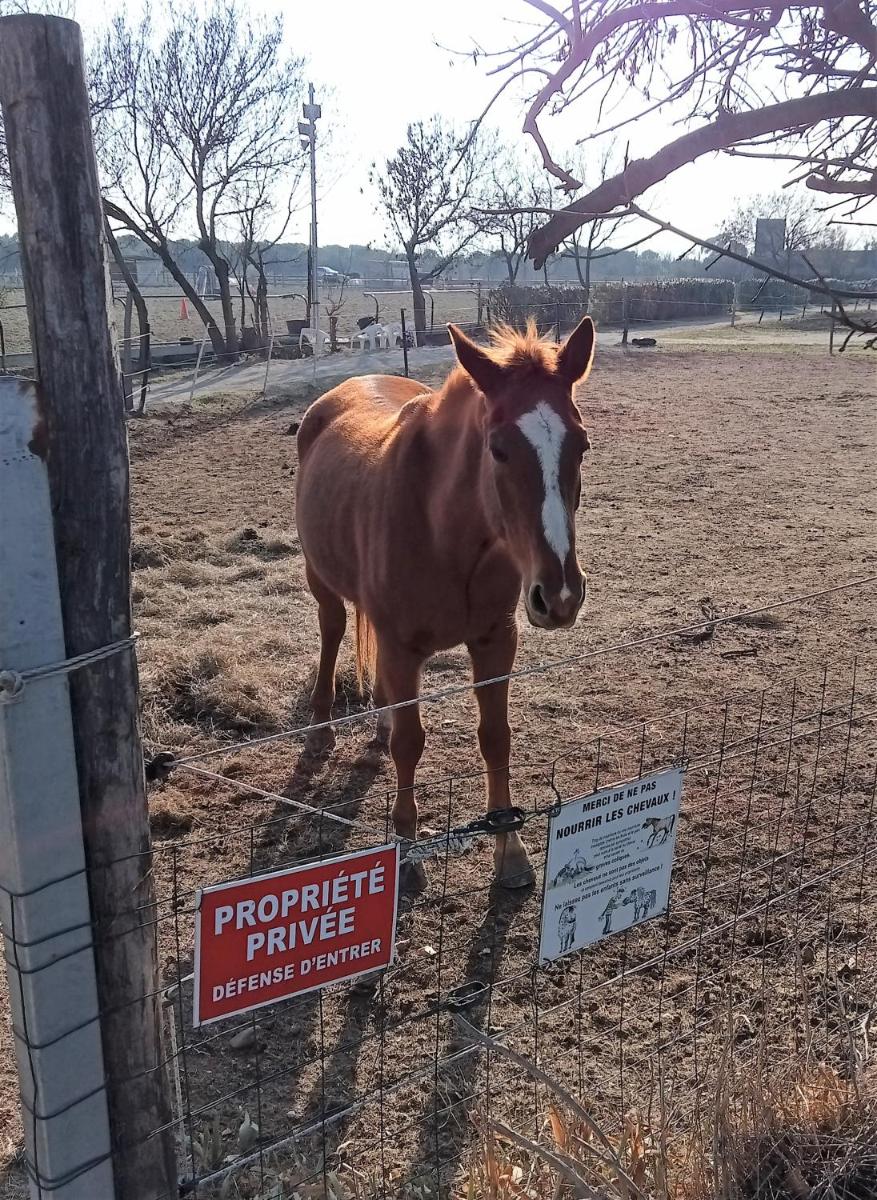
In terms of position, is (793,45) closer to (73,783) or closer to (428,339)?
(73,783)

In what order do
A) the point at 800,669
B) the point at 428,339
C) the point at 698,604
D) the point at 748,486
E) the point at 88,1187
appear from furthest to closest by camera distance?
1. the point at 428,339
2. the point at 748,486
3. the point at 698,604
4. the point at 800,669
5. the point at 88,1187

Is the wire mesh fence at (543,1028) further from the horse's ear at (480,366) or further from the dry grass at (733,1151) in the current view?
the horse's ear at (480,366)

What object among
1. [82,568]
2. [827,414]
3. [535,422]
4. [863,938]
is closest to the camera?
[82,568]

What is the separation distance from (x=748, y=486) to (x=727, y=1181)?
8329 mm

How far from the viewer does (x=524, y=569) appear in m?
2.92

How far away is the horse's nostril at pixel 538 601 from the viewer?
272 cm

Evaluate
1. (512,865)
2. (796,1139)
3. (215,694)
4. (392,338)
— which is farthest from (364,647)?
(392,338)

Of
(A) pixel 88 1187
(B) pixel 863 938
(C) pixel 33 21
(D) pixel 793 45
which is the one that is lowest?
(B) pixel 863 938

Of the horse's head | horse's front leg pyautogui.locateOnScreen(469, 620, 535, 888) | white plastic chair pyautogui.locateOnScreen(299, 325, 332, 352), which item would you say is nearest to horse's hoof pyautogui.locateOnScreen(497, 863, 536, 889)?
horse's front leg pyautogui.locateOnScreen(469, 620, 535, 888)

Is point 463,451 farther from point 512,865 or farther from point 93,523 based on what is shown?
point 93,523

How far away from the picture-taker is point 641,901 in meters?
2.28

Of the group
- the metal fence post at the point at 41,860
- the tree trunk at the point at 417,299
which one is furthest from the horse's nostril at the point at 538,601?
the tree trunk at the point at 417,299

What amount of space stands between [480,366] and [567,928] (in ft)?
5.76

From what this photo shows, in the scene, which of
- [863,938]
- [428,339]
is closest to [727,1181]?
[863,938]
